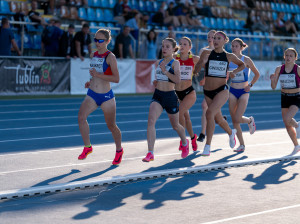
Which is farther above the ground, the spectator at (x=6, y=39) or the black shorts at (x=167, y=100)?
the spectator at (x=6, y=39)

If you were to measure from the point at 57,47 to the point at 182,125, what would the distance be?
11013mm

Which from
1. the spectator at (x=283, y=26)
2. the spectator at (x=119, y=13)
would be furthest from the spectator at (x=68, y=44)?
the spectator at (x=283, y=26)

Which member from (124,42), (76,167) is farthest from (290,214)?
(124,42)

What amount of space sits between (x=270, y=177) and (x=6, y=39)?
1270 cm

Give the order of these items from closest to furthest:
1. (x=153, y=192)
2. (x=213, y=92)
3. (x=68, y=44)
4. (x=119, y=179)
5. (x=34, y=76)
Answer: (x=153, y=192) → (x=119, y=179) → (x=213, y=92) → (x=34, y=76) → (x=68, y=44)

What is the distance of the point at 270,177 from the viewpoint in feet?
26.4

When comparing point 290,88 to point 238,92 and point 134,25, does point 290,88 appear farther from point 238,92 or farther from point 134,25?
point 134,25

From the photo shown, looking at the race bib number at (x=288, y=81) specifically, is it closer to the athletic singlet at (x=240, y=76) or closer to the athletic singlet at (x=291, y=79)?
the athletic singlet at (x=291, y=79)

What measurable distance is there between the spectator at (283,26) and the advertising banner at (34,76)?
1465 centimetres

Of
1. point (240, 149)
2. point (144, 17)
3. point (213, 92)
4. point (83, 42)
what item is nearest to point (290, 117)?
point (240, 149)

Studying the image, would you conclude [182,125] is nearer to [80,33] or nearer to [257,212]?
[257,212]

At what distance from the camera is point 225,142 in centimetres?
1162

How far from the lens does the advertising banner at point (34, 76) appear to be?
755 inches

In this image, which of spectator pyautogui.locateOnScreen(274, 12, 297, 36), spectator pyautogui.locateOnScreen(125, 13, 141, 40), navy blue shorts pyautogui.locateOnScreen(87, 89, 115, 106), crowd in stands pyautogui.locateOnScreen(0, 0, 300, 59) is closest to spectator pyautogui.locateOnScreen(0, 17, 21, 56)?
crowd in stands pyautogui.locateOnScreen(0, 0, 300, 59)
